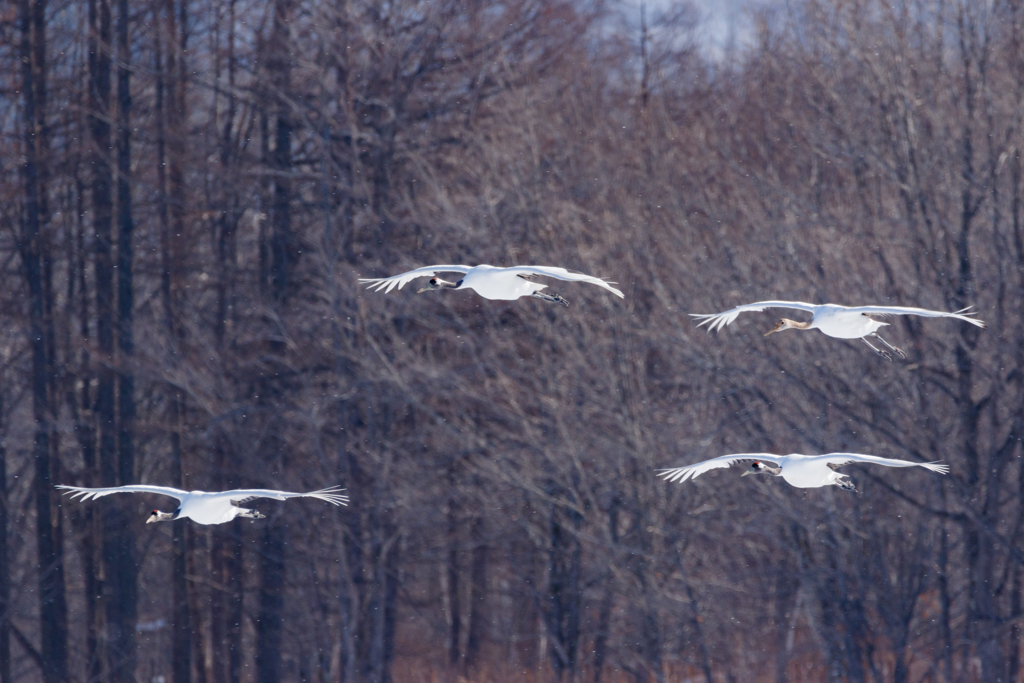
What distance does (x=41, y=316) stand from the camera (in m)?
16.9

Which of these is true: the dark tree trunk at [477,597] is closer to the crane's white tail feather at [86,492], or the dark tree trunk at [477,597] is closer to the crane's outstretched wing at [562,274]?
the crane's white tail feather at [86,492]

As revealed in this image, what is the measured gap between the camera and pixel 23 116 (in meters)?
17.0

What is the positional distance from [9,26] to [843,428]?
1213 centimetres

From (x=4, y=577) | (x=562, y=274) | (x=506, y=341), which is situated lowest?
(x=4, y=577)

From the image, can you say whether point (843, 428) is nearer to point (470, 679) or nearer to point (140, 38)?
point (470, 679)

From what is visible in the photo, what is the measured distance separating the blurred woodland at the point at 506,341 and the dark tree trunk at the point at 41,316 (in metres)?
0.06

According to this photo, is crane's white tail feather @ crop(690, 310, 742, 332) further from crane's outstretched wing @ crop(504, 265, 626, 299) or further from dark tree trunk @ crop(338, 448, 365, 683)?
dark tree trunk @ crop(338, 448, 365, 683)

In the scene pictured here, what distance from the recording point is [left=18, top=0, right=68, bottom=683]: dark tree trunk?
16.8m

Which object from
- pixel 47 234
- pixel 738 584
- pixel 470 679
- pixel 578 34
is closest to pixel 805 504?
pixel 738 584

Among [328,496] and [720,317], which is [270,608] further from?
[720,317]

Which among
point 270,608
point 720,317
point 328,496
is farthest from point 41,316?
point 720,317

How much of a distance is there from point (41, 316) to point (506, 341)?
705cm

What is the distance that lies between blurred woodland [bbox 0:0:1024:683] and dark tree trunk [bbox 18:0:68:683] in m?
0.06

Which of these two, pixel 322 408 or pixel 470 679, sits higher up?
pixel 322 408
